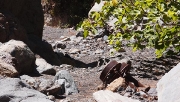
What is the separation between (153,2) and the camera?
423 cm

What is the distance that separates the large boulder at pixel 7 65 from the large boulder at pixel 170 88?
1.99 meters

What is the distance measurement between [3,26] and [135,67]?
222 cm

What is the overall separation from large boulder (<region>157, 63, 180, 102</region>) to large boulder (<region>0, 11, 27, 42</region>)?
13.1 ft

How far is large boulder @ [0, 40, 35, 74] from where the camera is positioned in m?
5.45

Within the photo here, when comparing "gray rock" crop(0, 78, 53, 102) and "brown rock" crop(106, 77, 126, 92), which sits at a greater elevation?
"brown rock" crop(106, 77, 126, 92)

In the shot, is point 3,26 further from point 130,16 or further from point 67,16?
point 67,16

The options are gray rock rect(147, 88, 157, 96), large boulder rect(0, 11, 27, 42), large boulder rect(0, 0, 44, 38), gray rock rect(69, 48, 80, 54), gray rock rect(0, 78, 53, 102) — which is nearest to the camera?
gray rock rect(0, 78, 53, 102)

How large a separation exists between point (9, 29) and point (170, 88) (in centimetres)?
453

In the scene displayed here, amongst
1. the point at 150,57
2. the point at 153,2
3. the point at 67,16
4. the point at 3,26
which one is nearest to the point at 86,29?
the point at 153,2

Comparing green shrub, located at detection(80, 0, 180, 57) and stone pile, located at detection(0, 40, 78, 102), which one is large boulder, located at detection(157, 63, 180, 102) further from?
green shrub, located at detection(80, 0, 180, 57)

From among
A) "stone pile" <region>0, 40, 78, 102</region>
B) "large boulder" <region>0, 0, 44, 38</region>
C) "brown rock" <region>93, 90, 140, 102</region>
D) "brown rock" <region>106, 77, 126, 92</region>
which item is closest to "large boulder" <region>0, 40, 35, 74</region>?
"stone pile" <region>0, 40, 78, 102</region>

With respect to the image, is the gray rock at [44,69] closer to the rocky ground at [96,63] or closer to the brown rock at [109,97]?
the rocky ground at [96,63]

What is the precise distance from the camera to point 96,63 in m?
7.85

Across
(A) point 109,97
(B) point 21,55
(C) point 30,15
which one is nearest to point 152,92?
(A) point 109,97
